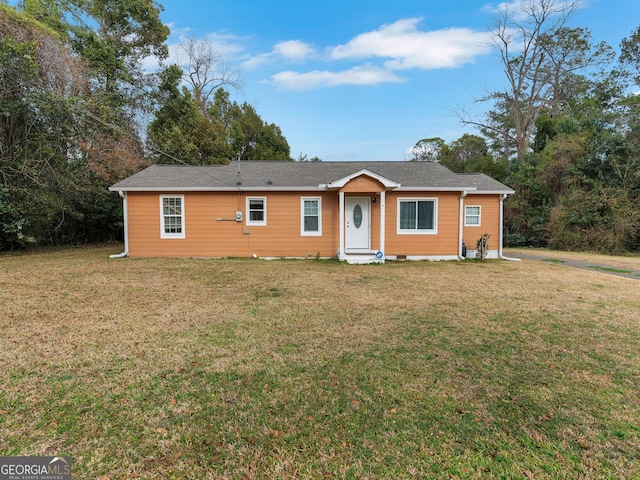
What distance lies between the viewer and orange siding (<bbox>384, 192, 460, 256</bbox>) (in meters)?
11.2

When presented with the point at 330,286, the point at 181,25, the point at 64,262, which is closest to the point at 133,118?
the point at 181,25

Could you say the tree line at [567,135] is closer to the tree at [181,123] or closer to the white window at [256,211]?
the white window at [256,211]

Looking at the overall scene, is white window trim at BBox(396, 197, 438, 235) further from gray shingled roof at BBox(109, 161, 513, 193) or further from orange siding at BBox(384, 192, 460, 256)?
gray shingled roof at BBox(109, 161, 513, 193)

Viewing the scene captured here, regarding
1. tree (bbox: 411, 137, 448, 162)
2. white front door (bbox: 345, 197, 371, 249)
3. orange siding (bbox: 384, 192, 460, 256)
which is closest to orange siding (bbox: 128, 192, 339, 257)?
white front door (bbox: 345, 197, 371, 249)

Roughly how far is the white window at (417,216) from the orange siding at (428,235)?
0.15m

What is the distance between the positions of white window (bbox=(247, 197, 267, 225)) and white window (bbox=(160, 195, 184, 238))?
2.33m

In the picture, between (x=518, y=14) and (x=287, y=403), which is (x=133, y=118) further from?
(x=518, y=14)

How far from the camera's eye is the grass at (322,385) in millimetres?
2064

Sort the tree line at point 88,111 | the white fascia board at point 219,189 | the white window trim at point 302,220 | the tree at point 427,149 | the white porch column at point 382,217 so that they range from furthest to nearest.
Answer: the tree at point 427,149 → the white window trim at point 302,220 → the tree line at point 88,111 → the white fascia board at point 219,189 → the white porch column at point 382,217

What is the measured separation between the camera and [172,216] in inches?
440

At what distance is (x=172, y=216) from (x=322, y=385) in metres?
10.0

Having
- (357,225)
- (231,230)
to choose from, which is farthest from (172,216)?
(357,225)

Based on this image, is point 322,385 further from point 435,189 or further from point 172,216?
point 172,216

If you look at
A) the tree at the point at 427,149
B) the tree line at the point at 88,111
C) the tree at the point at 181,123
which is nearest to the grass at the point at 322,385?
the tree line at the point at 88,111
